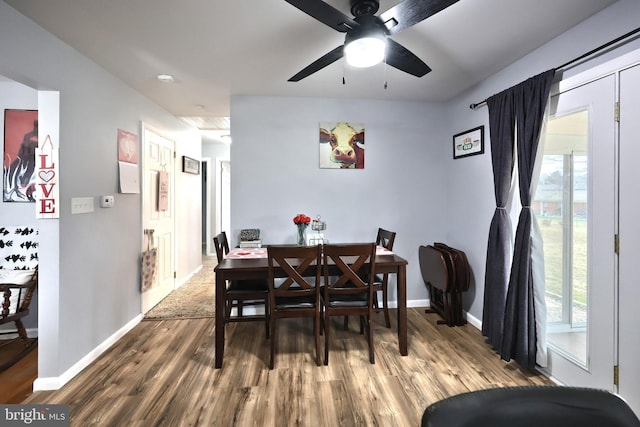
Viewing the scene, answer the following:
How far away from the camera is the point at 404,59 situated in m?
1.91

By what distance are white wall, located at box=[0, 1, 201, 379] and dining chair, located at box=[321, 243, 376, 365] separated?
1829mm

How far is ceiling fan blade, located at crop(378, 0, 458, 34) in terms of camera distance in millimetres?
1381

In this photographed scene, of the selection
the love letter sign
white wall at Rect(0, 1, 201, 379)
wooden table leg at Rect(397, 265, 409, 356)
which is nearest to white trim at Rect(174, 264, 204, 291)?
white wall at Rect(0, 1, 201, 379)

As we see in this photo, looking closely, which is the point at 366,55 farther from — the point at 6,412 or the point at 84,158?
the point at 6,412

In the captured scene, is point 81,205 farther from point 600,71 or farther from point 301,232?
point 600,71

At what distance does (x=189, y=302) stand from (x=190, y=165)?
6.81 ft

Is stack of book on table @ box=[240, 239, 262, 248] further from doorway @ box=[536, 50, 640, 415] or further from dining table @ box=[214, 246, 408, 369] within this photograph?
doorway @ box=[536, 50, 640, 415]

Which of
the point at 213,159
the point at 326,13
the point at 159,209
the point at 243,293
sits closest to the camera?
the point at 326,13

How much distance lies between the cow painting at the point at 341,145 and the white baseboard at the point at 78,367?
2568 mm

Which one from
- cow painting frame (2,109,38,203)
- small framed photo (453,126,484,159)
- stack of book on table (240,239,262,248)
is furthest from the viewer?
stack of book on table (240,239,262,248)

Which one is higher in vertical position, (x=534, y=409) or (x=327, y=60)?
(x=327, y=60)

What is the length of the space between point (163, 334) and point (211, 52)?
8.29 feet

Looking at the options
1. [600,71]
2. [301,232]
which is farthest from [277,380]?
[600,71]

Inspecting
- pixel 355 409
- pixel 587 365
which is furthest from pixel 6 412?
pixel 587 365
